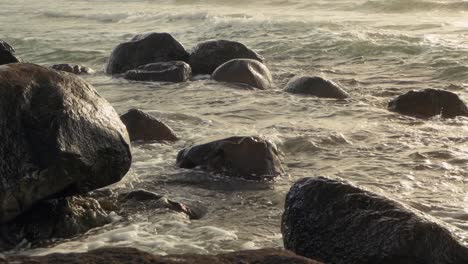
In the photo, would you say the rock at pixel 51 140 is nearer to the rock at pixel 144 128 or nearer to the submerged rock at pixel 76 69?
the rock at pixel 144 128

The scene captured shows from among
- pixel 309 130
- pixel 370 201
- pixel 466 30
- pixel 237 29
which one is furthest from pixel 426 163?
pixel 237 29

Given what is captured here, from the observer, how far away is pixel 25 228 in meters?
4.22

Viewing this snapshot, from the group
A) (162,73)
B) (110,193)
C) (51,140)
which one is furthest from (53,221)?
(162,73)

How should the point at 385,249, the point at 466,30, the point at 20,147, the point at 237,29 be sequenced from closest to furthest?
the point at 385,249, the point at 20,147, the point at 466,30, the point at 237,29

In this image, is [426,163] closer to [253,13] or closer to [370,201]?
[370,201]

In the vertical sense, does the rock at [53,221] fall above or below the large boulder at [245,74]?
above

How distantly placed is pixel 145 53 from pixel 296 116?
4016 millimetres

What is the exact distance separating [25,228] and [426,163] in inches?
126

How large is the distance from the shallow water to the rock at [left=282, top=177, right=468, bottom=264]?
1.33ft

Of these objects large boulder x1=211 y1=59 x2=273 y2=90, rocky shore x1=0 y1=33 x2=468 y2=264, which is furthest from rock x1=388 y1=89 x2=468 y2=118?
rocky shore x1=0 y1=33 x2=468 y2=264

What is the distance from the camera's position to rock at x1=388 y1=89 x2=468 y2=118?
774 centimetres

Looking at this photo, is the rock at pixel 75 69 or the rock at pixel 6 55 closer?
the rock at pixel 6 55

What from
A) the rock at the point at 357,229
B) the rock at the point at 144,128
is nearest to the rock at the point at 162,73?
the rock at the point at 144,128

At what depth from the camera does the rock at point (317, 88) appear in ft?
28.8
